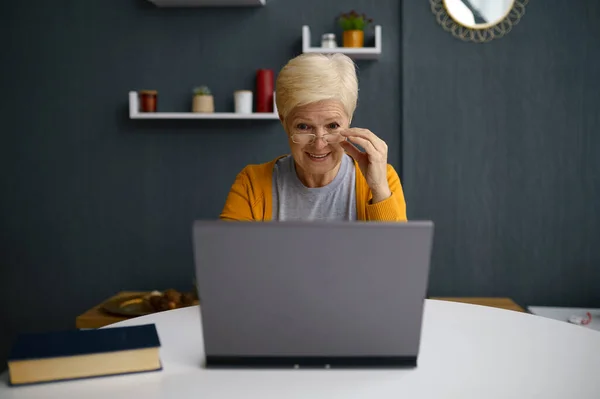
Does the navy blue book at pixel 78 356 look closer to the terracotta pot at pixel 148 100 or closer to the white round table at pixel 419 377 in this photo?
the white round table at pixel 419 377

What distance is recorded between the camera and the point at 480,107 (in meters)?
3.12

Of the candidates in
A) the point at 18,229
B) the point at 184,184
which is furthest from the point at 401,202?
the point at 18,229

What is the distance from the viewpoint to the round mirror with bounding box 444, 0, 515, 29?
10.1ft

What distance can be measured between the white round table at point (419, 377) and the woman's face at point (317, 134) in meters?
0.77

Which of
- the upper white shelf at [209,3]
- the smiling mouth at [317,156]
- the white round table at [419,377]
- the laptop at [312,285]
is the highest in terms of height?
the upper white shelf at [209,3]

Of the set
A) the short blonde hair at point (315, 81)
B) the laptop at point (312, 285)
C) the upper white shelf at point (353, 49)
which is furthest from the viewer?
the upper white shelf at point (353, 49)

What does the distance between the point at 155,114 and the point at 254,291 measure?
2.34 meters

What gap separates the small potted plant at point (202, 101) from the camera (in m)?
3.10

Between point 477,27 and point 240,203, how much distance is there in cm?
184

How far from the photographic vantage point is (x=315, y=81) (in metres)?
1.70

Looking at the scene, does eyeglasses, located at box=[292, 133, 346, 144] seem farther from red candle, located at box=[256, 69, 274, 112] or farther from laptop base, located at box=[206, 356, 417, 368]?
red candle, located at box=[256, 69, 274, 112]

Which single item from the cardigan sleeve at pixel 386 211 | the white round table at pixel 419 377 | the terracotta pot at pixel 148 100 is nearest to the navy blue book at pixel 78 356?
the white round table at pixel 419 377

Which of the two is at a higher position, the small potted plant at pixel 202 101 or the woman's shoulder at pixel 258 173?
the small potted plant at pixel 202 101

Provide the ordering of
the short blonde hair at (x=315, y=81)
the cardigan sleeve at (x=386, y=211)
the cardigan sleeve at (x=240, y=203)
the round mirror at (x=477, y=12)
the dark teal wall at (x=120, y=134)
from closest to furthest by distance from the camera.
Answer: the cardigan sleeve at (x=386, y=211)
the short blonde hair at (x=315, y=81)
the cardigan sleeve at (x=240, y=203)
the round mirror at (x=477, y=12)
the dark teal wall at (x=120, y=134)
